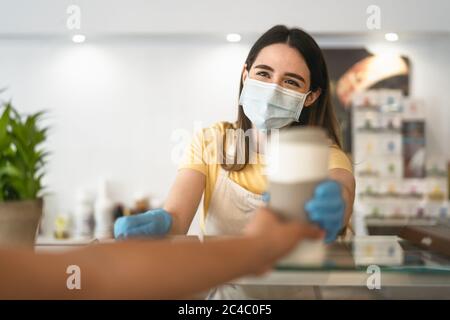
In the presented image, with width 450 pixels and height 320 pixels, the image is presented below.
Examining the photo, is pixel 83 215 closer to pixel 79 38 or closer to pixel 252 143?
pixel 79 38

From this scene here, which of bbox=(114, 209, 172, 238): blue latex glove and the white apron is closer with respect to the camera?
bbox=(114, 209, 172, 238): blue latex glove

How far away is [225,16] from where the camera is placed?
3.00ft

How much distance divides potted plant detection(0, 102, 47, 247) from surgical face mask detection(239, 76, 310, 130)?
0.30m

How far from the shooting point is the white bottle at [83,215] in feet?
4.43

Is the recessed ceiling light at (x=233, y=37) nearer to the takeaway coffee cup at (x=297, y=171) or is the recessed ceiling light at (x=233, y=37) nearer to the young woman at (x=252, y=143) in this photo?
the young woman at (x=252, y=143)

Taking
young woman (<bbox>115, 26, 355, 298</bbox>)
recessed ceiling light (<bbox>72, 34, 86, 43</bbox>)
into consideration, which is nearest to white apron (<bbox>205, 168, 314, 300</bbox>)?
young woman (<bbox>115, 26, 355, 298</bbox>)

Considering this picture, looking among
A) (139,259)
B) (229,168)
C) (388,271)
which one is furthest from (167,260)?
(229,168)

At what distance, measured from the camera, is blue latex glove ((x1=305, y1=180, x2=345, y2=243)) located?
0.45 m

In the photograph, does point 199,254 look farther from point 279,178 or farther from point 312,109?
point 312,109

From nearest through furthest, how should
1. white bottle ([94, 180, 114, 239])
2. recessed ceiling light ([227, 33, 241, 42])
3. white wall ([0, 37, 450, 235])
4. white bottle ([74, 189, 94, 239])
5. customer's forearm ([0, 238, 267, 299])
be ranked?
customer's forearm ([0, 238, 267, 299]), recessed ceiling light ([227, 33, 241, 42]), white wall ([0, 37, 450, 235]), white bottle ([74, 189, 94, 239]), white bottle ([94, 180, 114, 239])

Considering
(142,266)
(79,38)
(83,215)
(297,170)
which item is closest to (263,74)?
(297,170)

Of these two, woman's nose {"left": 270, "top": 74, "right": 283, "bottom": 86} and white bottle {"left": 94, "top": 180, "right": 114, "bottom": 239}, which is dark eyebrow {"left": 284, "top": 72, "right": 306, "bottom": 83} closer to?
woman's nose {"left": 270, "top": 74, "right": 283, "bottom": 86}

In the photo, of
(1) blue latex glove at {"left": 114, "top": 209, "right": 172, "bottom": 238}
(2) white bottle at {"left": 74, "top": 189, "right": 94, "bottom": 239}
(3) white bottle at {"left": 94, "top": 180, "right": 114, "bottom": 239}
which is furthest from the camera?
(3) white bottle at {"left": 94, "top": 180, "right": 114, "bottom": 239}

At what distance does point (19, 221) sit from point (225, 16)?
48cm
